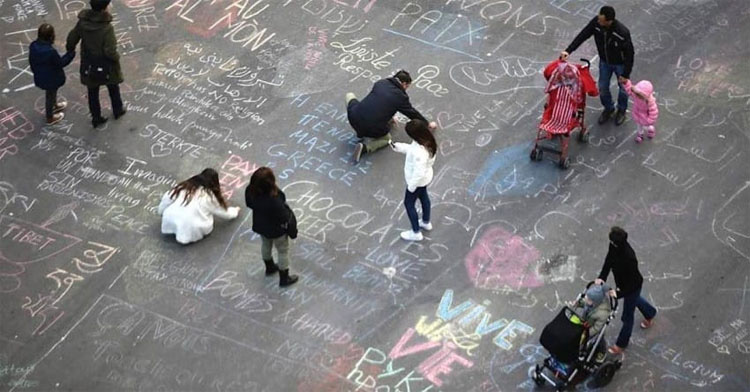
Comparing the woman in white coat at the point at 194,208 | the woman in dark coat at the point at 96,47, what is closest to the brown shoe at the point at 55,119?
the woman in dark coat at the point at 96,47

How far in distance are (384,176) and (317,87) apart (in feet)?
6.85

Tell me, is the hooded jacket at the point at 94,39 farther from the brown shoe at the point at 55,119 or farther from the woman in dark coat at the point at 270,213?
the woman in dark coat at the point at 270,213

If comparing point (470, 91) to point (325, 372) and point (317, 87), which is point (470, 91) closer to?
point (317, 87)

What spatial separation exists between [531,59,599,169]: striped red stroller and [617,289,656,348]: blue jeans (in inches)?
105

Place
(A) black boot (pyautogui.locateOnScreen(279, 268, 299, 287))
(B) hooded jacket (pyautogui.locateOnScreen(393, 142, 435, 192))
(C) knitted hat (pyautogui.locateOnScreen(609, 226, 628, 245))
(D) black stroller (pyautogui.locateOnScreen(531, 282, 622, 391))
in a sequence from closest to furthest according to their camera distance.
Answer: (C) knitted hat (pyautogui.locateOnScreen(609, 226, 628, 245)) → (D) black stroller (pyautogui.locateOnScreen(531, 282, 622, 391)) → (B) hooded jacket (pyautogui.locateOnScreen(393, 142, 435, 192)) → (A) black boot (pyautogui.locateOnScreen(279, 268, 299, 287))

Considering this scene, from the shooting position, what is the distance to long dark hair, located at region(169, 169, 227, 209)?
37.9ft

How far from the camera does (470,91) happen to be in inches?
536

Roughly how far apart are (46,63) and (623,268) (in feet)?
25.6

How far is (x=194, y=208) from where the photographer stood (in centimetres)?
1155

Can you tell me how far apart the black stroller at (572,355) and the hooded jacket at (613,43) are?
12.8 feet

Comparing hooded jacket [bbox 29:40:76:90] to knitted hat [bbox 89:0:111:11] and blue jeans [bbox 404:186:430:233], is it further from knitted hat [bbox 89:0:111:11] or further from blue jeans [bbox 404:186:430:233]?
blue jeans [bbox 404:186:430:233]

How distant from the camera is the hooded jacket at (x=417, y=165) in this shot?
10852 millimetres

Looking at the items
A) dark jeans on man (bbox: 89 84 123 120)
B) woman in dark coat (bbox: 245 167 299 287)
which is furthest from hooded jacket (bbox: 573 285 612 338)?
dark jeans on man (bbox: 89 84 123 120)

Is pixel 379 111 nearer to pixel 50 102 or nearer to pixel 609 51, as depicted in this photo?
pixel 609 51
